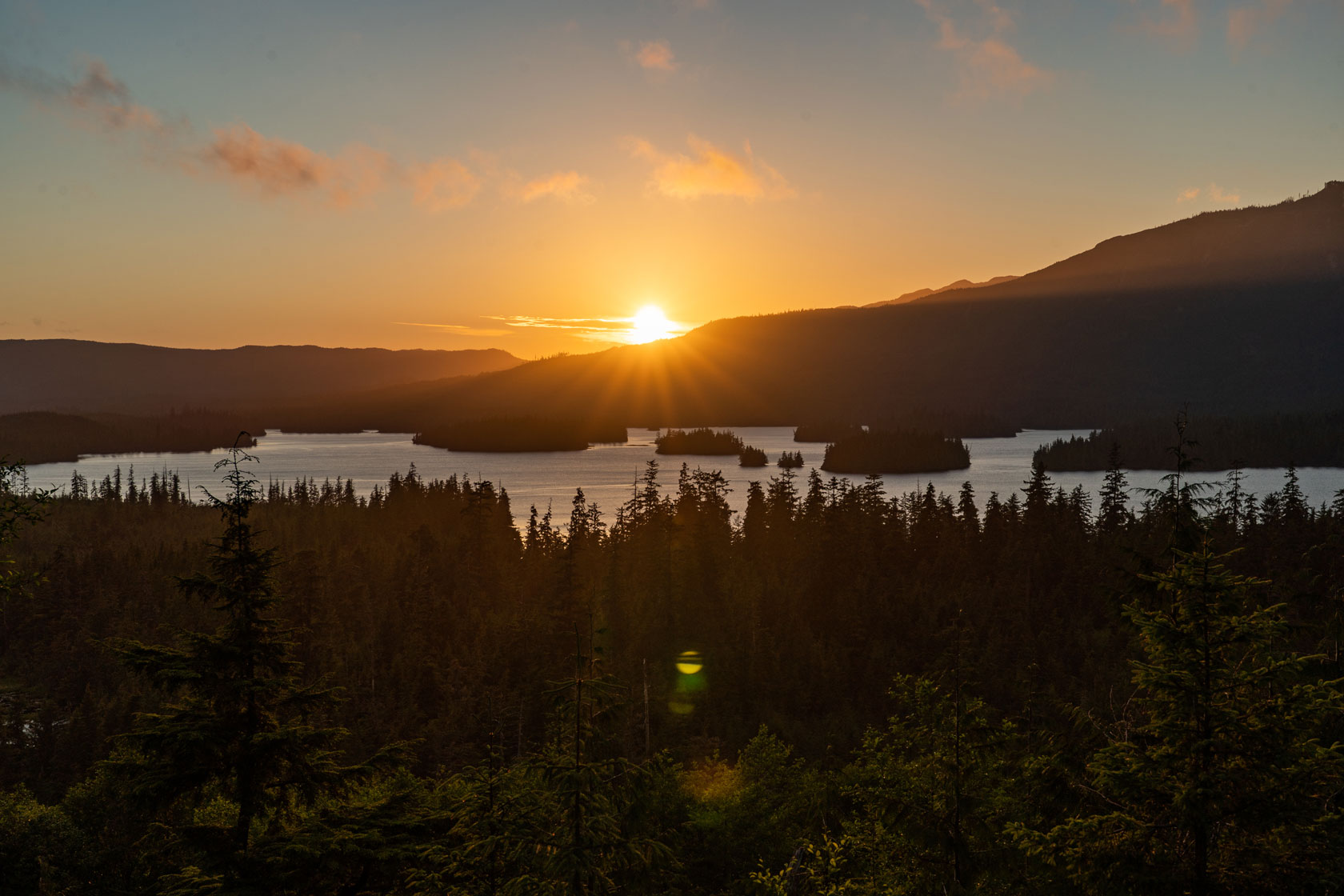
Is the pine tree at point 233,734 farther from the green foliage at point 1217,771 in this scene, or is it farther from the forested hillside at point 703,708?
the green foliage at point 1217,771

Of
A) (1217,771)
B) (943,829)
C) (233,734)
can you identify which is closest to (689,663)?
(943,829)

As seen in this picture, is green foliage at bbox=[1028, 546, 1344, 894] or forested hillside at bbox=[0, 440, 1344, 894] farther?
forested hillside at bbox=[0, 440, 1344, 894]

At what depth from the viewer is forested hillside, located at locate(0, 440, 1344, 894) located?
1162cm

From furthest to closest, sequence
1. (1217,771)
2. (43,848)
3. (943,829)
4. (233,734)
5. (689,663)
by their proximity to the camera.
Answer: (689,663) → (43,848) → (943,829) → (233,734) → (1217,771)

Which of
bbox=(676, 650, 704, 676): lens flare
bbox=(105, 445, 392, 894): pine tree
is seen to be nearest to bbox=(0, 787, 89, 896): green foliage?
bbox=(105, 445, 392, 894): pine tree

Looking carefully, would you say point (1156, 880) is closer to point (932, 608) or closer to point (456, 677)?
point (456, 677)

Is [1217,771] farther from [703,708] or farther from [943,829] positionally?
[703,708]

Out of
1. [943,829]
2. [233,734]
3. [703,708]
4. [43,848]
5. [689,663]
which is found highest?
[233,734]

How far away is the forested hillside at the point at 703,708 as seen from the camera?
11617 millimetres

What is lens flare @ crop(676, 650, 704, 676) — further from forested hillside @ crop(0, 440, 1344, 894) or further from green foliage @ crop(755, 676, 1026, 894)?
green foliage @ crop(755, 676, 1026, 894)

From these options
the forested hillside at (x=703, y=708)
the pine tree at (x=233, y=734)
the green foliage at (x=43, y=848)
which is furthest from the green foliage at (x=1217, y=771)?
the green foliage at (x=43, y=848)

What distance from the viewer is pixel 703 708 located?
58469 mm

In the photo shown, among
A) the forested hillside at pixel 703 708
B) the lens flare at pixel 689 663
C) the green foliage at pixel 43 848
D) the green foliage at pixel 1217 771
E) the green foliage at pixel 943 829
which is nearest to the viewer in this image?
the green foliage at pixel 1217 771

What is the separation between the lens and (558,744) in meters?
16.5
